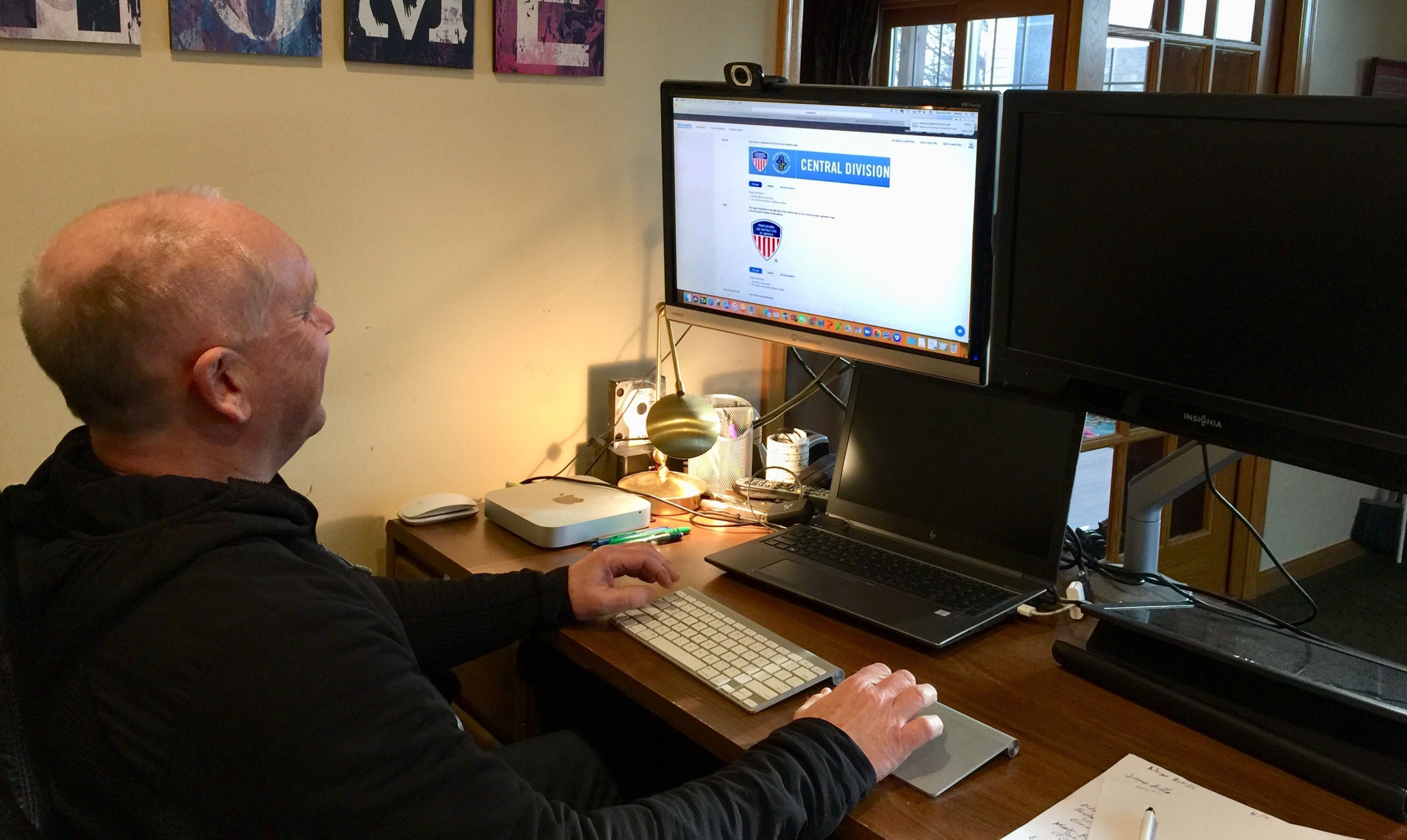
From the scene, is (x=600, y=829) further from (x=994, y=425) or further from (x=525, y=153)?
(x=525, y=153)

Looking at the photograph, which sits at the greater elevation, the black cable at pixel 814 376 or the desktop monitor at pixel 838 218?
the desktop monitor at pixel 838 218

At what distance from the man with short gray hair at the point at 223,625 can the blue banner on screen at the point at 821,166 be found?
0.68m

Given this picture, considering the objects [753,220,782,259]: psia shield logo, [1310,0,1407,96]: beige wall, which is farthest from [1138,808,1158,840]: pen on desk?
[1310,0,1407,96]: beige wall

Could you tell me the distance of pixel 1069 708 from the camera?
1155 mm

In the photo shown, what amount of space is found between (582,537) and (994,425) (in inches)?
23.6

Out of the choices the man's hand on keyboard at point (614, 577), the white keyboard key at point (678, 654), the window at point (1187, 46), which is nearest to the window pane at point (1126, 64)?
the window at point (1187, 46)

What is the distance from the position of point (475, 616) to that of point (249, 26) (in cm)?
86

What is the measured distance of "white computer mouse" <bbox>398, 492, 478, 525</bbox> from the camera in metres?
1.72

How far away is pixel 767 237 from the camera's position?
1.66 m

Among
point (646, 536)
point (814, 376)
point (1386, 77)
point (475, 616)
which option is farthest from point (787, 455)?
point (1386, 77)

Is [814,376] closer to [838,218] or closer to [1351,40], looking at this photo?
[838,218]

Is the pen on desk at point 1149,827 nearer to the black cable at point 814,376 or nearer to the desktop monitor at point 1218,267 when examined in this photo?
the desktop monitor at point 1218,267

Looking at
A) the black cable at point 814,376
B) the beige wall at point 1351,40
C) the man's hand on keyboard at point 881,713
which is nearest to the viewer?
the man's hand on keyboard at point 881,713

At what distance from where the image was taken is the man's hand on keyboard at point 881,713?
1.03m
